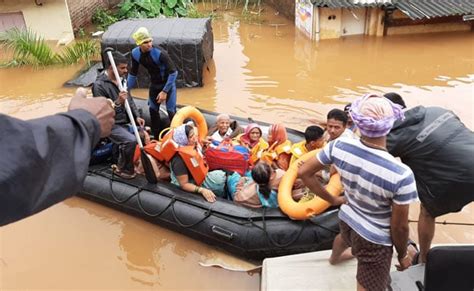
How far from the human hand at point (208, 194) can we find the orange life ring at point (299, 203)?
0.69 meters

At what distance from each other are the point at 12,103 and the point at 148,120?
13.6ft

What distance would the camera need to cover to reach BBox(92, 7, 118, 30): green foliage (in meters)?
13.4

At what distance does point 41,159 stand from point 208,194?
319 centimetres

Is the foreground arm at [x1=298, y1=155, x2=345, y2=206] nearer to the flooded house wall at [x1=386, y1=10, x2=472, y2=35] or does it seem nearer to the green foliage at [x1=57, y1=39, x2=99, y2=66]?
the green foliage at [x1=57, y1=39, x2=99, y2=66]

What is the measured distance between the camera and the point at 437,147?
2.64 metres

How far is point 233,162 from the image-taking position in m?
4.27

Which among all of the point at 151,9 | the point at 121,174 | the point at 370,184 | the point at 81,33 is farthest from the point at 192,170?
the point at 151,9

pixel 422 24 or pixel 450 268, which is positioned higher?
pixel 450 268

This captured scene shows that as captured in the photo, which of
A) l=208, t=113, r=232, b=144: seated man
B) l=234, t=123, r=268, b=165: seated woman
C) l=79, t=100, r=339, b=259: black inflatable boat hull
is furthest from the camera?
l=208, t=113, r=232, b=144: seated man

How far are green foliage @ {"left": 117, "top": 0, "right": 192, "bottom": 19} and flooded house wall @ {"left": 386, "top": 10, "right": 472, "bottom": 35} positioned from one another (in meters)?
6.34

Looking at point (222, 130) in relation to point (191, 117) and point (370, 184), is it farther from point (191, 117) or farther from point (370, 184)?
point (370, 184)

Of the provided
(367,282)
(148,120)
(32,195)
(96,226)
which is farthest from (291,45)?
(32,195)

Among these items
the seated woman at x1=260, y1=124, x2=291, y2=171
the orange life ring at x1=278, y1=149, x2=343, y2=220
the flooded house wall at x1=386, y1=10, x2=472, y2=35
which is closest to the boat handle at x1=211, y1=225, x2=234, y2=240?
the orange life ring at x1=278, y1=149, x2=343, y2=220

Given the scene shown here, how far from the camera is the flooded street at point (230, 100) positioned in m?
4.02
